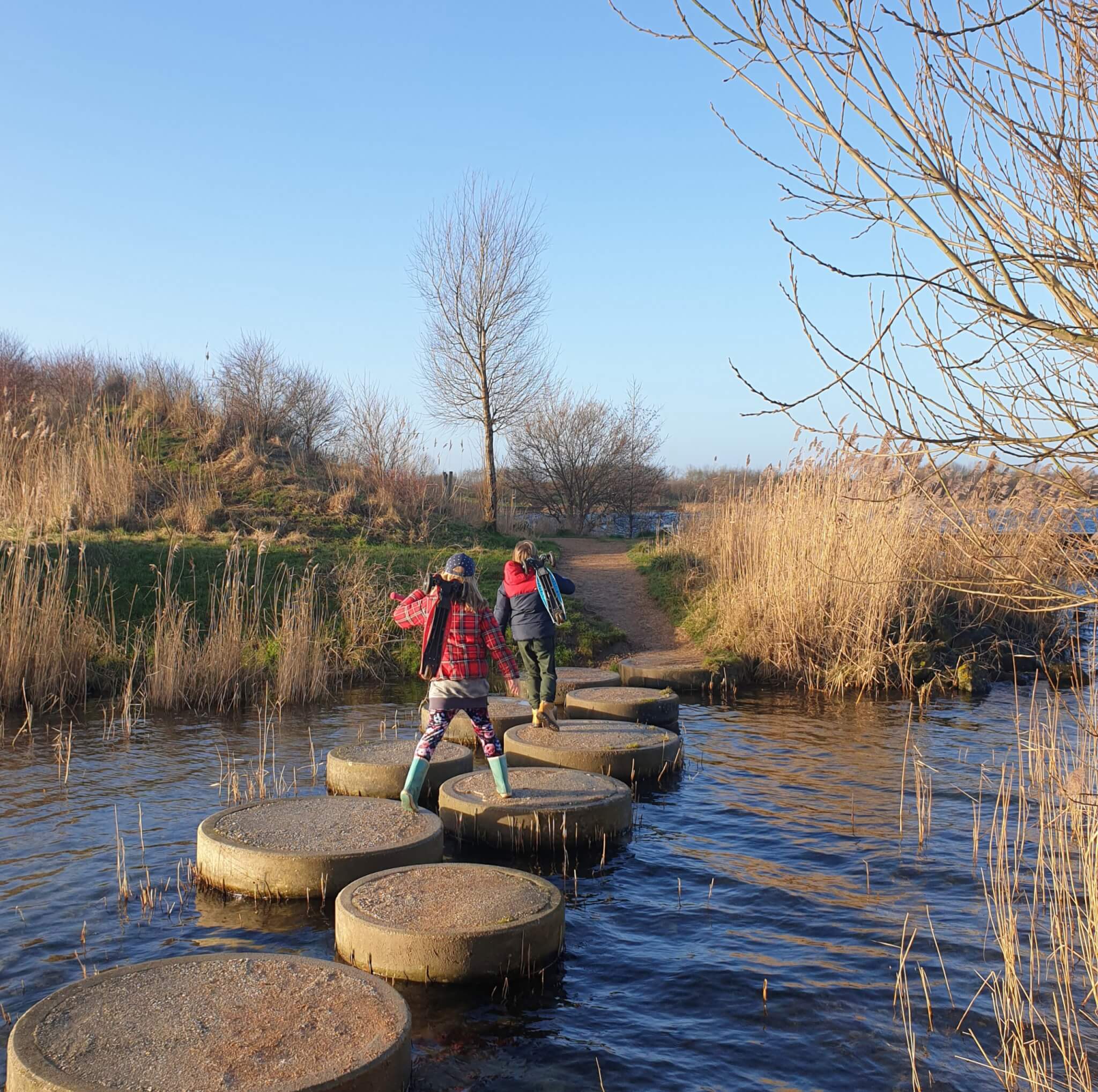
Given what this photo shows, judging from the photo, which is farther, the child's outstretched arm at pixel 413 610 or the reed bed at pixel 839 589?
the reed bed at pixel 839 589

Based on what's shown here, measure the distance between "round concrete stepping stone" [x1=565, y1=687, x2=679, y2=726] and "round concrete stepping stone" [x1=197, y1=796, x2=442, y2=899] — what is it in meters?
4.19

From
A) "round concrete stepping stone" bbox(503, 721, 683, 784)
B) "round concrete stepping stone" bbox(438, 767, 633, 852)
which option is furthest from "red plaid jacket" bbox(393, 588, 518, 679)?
"round concrete stepping stone" bbox(503, 721, 683, 784)

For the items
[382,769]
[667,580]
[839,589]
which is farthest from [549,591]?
[667,580]

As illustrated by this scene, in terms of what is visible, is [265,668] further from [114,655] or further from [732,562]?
[732,562]

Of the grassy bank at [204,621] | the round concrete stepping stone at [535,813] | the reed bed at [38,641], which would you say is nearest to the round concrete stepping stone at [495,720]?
the round concrete stepping stone at [535,813]

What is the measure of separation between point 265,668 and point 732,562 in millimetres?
8039

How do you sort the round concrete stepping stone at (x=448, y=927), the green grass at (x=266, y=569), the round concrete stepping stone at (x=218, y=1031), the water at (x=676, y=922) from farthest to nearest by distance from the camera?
the green grass at (x=266, y=569) → the round concrete stepping stone at (x=448, y=927) → the water at (x=676, y=922) → the round concrete stepping stone at (x=218, y=1031)

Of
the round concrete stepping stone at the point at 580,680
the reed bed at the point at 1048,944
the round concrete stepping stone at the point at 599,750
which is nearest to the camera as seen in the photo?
the reed bed at the point at 1048,944

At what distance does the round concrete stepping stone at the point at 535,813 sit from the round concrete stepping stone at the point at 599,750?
0.89 meters

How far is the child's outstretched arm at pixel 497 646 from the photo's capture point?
298 inches

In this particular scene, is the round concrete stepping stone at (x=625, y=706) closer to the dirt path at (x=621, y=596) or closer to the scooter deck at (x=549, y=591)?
the scooter deck at (x=549, y=591)

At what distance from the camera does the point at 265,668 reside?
43.5 ft

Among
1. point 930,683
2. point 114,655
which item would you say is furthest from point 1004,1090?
point 114,655

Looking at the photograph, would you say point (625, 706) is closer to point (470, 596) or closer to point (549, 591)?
point (549, 591)
